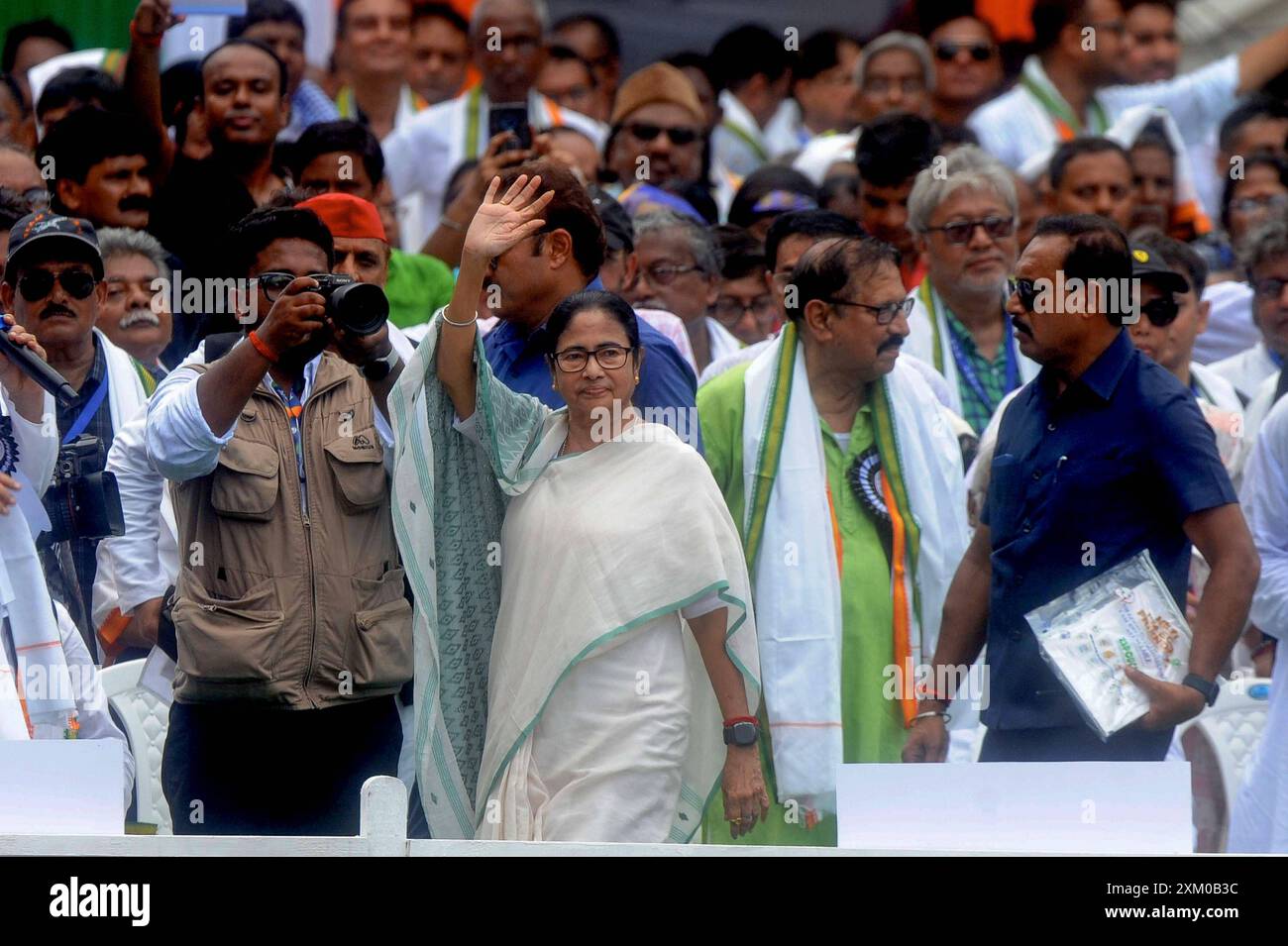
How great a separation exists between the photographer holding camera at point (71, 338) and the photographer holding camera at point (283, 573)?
1.48ft

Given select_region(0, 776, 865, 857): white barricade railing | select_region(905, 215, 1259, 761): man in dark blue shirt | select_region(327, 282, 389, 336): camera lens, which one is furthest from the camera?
select_region(905, 215, 1259, 761): man in dark blue shirt

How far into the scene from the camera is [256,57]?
22.6 feet

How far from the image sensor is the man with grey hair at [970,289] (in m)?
6.41

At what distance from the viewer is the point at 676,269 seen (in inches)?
257

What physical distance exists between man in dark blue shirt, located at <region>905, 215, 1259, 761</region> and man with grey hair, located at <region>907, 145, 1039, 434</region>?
1545 mm

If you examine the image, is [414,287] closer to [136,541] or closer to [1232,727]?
[136,541]

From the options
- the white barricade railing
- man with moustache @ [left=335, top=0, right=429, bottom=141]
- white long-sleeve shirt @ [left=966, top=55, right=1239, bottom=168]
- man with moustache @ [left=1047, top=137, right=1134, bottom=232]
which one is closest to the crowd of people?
the white barricade railing

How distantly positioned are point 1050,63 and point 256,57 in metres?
3.77

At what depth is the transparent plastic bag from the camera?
4.45 metres

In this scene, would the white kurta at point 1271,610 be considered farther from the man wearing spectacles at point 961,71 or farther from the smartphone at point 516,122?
the man wearing spectacles at point 961,71

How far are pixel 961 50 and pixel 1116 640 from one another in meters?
5.27

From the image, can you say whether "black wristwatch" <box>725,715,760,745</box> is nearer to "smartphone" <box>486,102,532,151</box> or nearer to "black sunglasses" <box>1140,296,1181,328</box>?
"black sunglasses" <box>1140,296,1181,328</box>

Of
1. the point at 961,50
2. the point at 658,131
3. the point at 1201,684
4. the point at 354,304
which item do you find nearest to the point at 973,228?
the point at 658,131

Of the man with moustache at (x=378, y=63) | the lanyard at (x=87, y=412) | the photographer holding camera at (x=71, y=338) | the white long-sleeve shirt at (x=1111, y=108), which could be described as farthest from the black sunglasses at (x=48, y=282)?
the white long-sleeve shirt at (x=1111, y=108)
